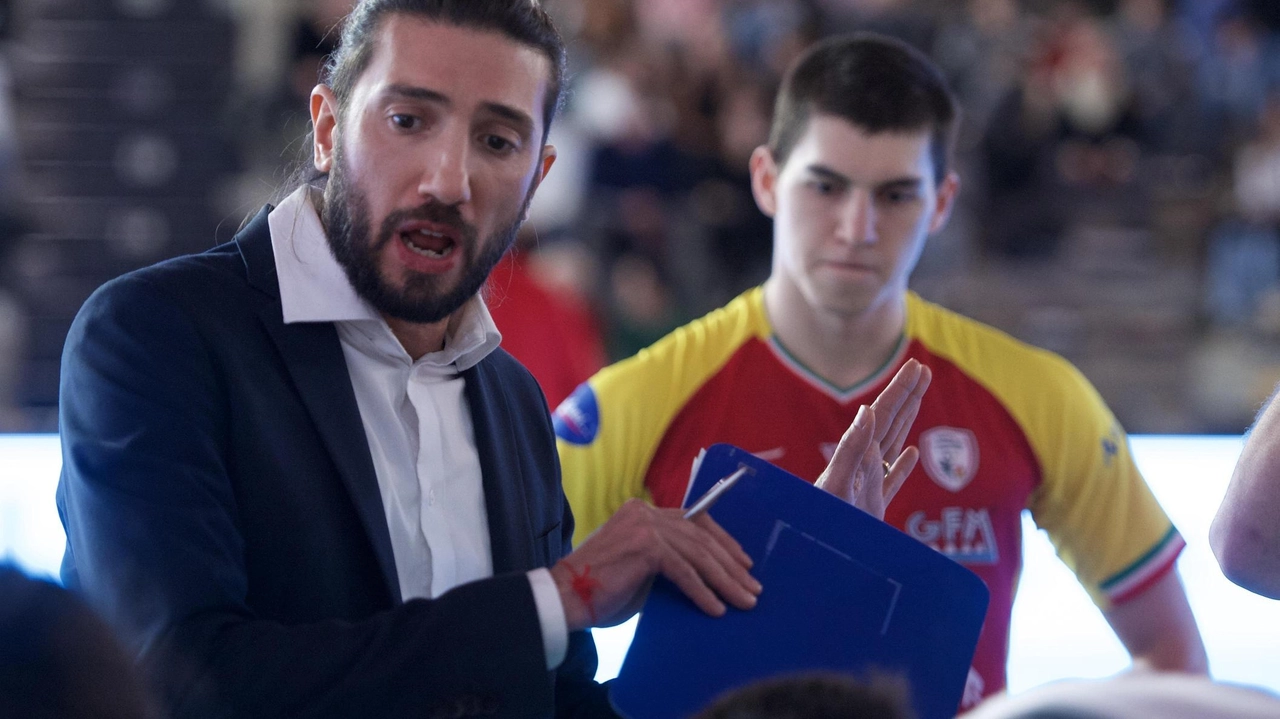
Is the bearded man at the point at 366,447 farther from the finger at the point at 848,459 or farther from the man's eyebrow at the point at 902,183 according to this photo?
the man's eyebrow at the point at 902,183

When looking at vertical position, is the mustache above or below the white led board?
above

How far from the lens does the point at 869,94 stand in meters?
2.78

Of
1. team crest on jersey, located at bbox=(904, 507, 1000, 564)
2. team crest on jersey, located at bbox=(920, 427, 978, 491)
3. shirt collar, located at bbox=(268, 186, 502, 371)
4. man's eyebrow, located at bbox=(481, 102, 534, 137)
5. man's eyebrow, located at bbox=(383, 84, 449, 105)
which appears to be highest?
man's eyebrow, located at bbox=(383, 84, 449, 105)

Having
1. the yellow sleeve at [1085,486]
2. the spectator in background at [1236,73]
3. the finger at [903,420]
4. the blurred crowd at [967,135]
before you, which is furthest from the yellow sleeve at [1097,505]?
the spectator in background at [1236,73]

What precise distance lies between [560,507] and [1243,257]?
26.1 feet

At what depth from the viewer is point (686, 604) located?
5.06 ft

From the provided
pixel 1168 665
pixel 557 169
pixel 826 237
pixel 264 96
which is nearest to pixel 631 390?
pixel 826 237

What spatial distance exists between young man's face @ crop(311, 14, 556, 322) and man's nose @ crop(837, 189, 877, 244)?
39.9 inches

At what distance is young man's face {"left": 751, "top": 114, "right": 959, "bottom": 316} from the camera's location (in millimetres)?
2668

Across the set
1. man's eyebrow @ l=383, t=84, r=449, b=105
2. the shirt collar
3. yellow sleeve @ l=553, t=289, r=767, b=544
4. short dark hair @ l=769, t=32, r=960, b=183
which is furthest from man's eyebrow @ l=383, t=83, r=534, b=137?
short dark hair @ l=769, t=32, r=960, b=183

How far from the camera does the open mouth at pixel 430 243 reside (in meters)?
1.72

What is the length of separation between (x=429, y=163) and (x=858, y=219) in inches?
46.3

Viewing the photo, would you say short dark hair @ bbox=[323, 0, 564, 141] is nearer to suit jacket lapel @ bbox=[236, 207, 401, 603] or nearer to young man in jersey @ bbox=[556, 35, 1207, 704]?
suit jacket lapel @ bbox=[236, 207, 401, 603]

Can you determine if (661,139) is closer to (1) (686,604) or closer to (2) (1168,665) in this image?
Answer: (2) (1168,665)
